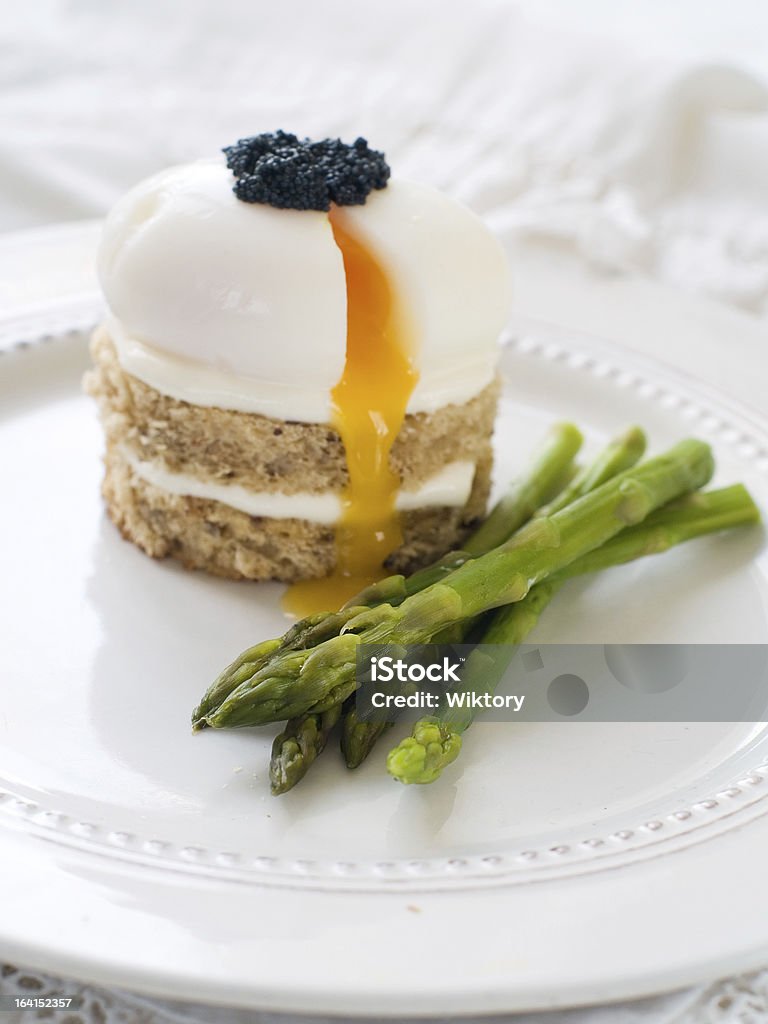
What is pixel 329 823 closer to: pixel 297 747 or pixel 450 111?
pixel 297 747

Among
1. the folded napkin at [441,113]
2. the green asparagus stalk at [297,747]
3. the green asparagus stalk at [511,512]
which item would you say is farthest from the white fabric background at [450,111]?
the green asparagus stalk at [297,747]

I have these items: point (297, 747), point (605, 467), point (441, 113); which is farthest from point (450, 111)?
point (297, 747)

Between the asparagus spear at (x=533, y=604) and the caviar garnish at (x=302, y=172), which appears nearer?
the asparagus spear at (x=533, y=604)

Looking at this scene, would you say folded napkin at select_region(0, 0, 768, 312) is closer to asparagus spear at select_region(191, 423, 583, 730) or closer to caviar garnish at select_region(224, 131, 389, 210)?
asparagus spear at select_region(191, 423, 583, 730)

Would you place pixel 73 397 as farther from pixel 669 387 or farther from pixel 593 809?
pixel 593 809

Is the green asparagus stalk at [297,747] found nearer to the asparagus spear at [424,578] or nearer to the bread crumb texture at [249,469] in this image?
the asparagus spear at [424,578]

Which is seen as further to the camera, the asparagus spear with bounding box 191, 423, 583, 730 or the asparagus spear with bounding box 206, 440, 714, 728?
the asparagus spear with bounding box 191, 423, 583, 730

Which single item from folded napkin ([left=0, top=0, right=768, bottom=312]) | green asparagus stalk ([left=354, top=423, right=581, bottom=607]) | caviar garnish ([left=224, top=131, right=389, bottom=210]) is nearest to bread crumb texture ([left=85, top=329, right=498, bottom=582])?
green asparagus stalk ([left=354, top=423, right=581, bottom=607])
